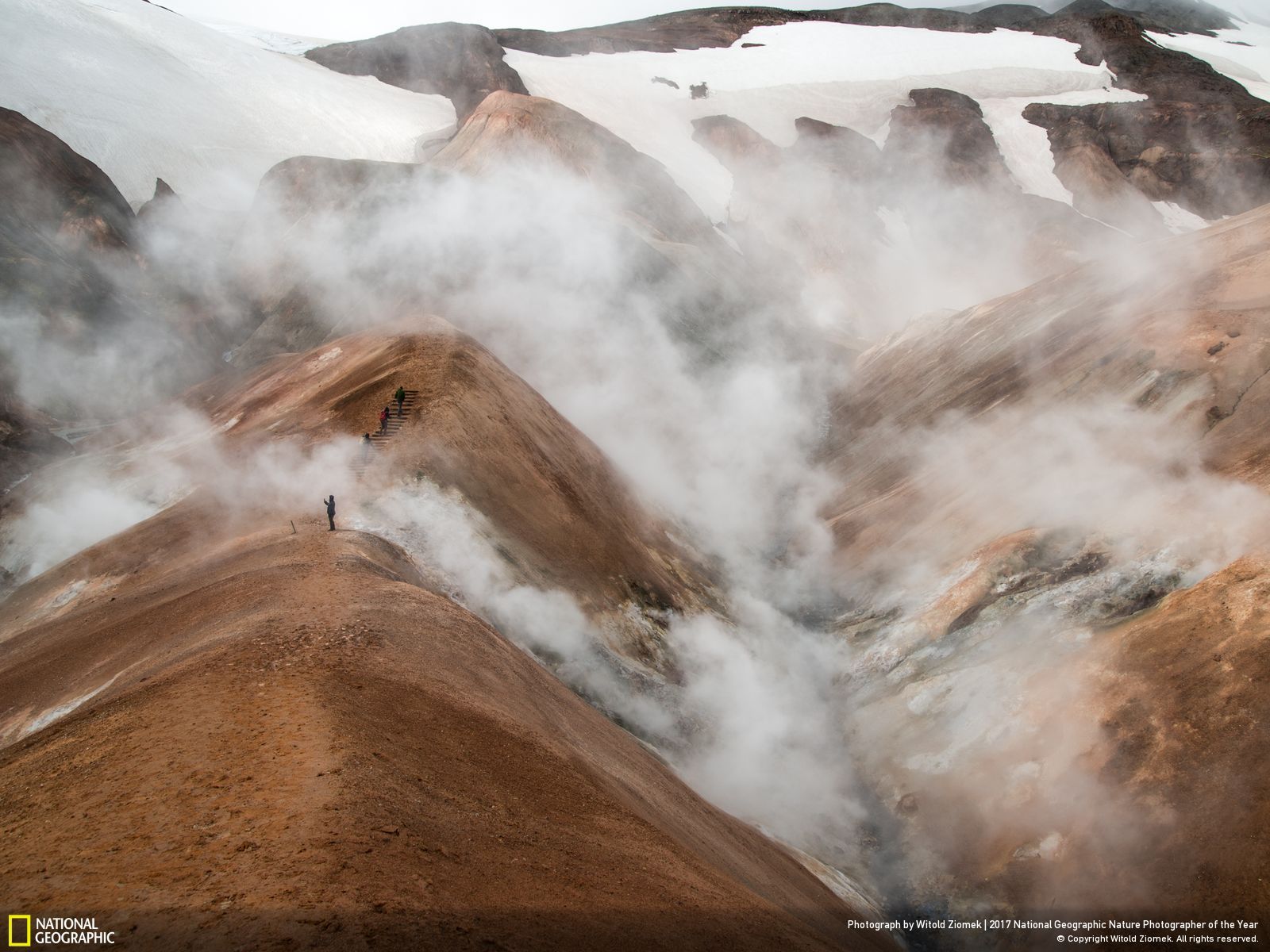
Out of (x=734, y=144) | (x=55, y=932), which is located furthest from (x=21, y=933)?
(x=734, y=144)

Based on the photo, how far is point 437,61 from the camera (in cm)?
7850

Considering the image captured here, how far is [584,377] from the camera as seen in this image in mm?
43969

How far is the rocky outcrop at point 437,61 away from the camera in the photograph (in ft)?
252

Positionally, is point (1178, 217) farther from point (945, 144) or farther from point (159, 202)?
point (159, 202)

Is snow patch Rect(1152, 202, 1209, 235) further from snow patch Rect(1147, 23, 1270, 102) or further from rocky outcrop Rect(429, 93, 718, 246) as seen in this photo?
rocky outcrop Rect(429, 93, 718, 246)

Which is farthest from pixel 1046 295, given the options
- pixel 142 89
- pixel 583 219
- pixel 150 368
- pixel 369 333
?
pixel 142 89

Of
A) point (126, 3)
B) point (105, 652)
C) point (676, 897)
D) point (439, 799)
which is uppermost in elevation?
point (126, 3)

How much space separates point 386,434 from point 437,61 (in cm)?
6668

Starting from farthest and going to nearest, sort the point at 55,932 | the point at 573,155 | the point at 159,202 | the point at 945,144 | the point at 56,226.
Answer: the point at 945,144 → the point at 573,155 → the point at 159,202 → the point at 56,226 → the point at 55,932

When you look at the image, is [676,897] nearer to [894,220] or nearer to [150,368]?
[150,368]

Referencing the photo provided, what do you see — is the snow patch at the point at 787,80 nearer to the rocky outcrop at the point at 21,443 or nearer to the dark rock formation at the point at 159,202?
the dark rock formation at the point at 159,202

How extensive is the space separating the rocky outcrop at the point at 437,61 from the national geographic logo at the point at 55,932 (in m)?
77.7

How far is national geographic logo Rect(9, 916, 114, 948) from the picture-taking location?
246 inches

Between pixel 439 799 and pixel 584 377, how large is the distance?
117 feet
